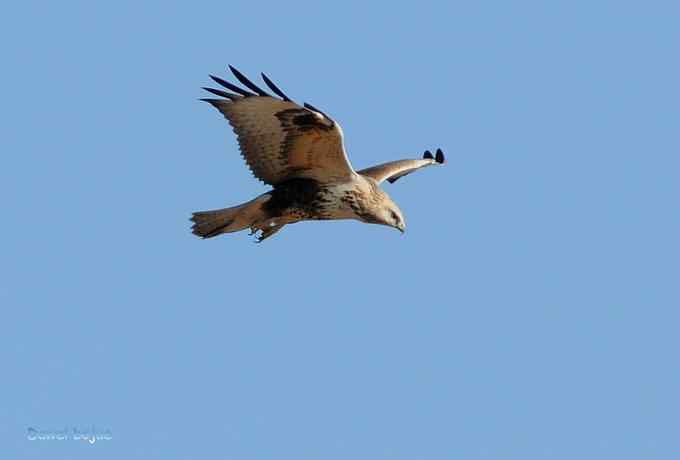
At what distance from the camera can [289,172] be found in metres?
12.8

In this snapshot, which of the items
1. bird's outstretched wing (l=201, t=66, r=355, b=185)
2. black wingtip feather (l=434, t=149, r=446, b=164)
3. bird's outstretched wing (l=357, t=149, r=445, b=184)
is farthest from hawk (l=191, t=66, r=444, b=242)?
black wingtip feather (l=434, t=149, r=446, b=164)

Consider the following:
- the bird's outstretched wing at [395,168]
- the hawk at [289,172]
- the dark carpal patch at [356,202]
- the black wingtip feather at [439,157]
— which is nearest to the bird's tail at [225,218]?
the hawk at [289,172]

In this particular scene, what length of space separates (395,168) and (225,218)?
2219 millimetres

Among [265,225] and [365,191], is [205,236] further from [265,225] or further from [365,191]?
[365,191]

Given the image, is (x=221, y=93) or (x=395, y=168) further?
(x=395, y=168)

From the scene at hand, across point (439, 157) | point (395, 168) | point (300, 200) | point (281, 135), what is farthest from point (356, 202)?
point (439, 157)

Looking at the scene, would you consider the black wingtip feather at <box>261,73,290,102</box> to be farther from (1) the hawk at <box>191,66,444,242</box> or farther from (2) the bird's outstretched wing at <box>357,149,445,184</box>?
(2) the bird's outstretched wing at <box>357,149,445,184</box>

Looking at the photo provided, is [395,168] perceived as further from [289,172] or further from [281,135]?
[281,135]

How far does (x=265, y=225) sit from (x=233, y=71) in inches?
65.9

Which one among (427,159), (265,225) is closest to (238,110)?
(265,225)

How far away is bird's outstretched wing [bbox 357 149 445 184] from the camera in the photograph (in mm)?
14102

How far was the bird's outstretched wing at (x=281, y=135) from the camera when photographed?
11.9 metres

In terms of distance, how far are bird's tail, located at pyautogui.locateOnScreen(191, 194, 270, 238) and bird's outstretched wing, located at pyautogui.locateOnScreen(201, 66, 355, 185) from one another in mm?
251

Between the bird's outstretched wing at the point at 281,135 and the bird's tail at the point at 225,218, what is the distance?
0.83 ft
